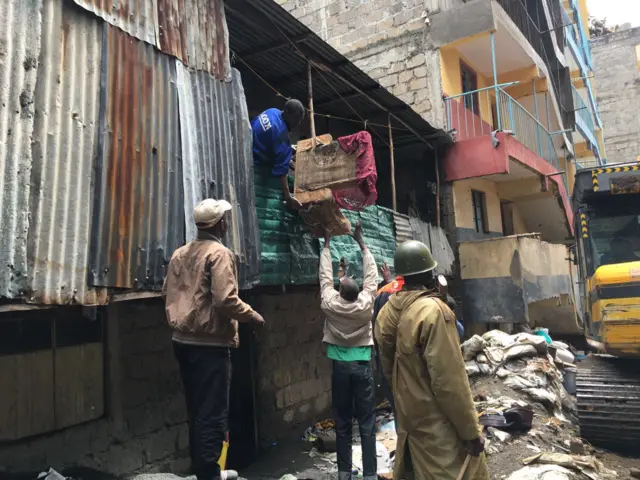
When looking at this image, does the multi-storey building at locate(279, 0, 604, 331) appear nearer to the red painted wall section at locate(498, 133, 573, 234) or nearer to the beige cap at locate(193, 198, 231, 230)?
the red painted wall section at locate(498, 133, 573, 234)

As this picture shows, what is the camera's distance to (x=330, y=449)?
18.7ft

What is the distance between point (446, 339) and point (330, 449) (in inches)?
148

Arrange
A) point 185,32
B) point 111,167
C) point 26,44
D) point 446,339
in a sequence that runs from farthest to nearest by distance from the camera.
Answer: point 185,32 < point 111,167 < point 26,44 < point 446,339

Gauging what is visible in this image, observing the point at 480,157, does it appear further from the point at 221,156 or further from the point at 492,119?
the point at 221,156

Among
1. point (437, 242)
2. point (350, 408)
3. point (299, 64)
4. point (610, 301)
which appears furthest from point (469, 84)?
point (350, 408)

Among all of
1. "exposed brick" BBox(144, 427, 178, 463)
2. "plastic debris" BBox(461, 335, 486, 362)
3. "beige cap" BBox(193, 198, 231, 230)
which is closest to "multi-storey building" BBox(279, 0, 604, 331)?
"plastic debris" BBox(461, 335, 486, 362)

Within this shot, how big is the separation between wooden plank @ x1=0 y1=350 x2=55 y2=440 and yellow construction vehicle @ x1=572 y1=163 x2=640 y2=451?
19.9ft

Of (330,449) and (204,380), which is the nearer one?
(204,380)

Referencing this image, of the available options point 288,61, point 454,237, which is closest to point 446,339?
point 288,61

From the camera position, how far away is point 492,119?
13.6m

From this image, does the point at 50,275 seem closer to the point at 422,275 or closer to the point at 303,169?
the point at 422,275

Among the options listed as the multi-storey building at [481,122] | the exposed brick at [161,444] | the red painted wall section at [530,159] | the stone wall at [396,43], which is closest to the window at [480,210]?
the multi-storey building at [481,122]

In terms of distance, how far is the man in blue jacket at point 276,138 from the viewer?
460cm

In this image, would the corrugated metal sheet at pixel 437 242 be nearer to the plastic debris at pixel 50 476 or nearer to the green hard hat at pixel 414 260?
the green hard hat at pixel 414 260
